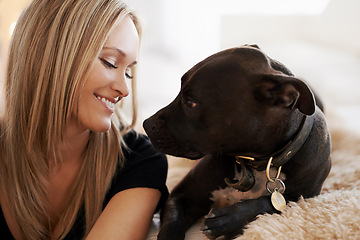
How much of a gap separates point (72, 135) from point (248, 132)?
0.69m

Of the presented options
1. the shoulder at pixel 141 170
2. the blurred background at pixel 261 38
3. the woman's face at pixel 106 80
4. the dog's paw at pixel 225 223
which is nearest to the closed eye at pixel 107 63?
the woman's face at pixel 106 80

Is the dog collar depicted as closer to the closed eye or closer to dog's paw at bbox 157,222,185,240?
dog's paw at bbox 157,222,185,240

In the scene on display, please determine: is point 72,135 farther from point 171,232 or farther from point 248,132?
point 248,132

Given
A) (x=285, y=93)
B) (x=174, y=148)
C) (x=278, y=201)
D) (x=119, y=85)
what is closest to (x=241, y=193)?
Result: (x=278, y=201)

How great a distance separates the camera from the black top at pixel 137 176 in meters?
1.31

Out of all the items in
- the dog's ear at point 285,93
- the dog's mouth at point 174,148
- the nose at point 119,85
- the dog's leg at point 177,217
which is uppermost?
the dog's ear at point 285,93

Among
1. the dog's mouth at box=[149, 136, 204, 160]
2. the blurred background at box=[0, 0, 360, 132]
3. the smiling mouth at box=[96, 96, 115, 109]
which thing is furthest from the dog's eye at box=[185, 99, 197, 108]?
the blurred background at box=[0, 0, 360, 132]

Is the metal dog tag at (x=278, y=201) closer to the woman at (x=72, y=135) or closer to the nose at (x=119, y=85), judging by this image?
the woman at (x=72, y=135)

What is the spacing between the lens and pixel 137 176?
1337 millimetres

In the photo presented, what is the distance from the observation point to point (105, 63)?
4.05 feet

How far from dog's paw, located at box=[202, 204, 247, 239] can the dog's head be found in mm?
158

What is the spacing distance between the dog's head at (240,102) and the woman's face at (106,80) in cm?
30

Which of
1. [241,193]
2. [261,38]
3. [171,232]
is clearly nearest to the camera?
[171,232]

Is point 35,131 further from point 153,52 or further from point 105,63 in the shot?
point 153,52
